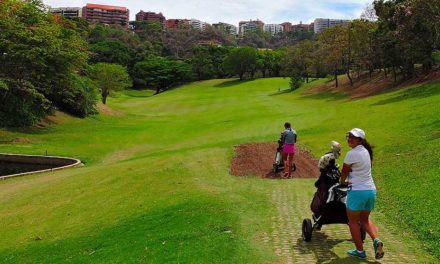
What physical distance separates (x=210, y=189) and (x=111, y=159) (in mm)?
16631

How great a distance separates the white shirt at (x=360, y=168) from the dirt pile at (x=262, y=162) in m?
10.6

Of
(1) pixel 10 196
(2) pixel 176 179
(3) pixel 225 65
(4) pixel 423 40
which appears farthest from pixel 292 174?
(3) pixel 225 65

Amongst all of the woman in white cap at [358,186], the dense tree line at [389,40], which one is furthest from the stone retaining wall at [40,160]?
the dense tree line at [389,40]

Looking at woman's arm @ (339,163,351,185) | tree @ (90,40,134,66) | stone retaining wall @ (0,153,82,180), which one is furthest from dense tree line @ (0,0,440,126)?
tree @ (90,40,134,66)

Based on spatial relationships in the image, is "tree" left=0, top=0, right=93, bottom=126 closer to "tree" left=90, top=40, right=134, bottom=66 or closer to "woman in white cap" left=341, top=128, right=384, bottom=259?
"woman in white cap" left=341, top=128, right=384, bottom=259

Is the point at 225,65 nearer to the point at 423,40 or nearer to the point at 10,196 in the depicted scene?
the point at 423,40

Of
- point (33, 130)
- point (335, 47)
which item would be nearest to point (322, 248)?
point (33, 130)

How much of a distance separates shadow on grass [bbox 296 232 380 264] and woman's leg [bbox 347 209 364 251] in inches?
10.9

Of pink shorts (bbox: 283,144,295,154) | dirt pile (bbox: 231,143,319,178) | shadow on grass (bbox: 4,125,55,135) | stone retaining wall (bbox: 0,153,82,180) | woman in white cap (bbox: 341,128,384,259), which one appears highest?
Result: woman in white cap (bbox: 341,128,384,259)

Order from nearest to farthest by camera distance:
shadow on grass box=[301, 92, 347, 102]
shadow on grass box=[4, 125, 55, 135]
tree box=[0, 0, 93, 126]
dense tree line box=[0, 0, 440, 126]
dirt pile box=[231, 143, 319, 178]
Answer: dirt pile box=[231, 143, 319, 178], tree box=[0, 0, 93, 126], dense tree line box=[0, 0, 440, 126], shadow on grass box=[4, 125, 55, 135], shadow on grass box=[301, 92, 347, 102]

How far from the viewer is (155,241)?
10.7 m

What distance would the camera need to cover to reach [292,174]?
62.7 ft

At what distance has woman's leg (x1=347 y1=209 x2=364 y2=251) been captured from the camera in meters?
8.40

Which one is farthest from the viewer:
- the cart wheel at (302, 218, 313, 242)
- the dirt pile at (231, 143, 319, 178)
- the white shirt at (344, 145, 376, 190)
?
the dirt pile at (231, 143, 319, 178)
